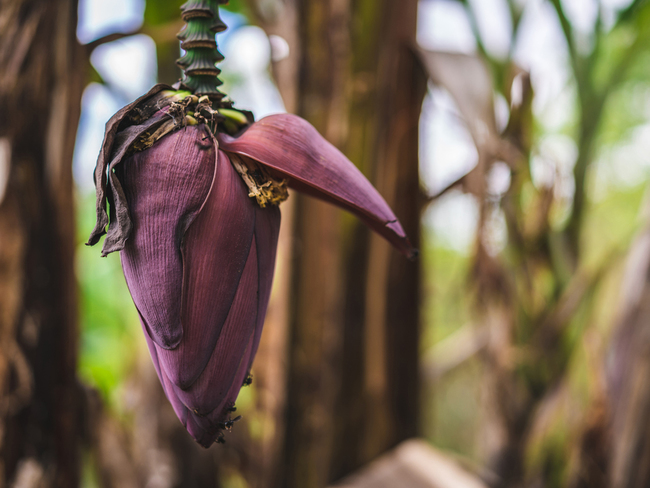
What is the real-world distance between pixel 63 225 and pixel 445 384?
1686 millimetres

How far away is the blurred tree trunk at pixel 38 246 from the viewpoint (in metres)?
0.47

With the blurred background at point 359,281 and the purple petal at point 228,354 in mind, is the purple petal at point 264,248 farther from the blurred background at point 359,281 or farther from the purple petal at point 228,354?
the blurred background at point 359,281

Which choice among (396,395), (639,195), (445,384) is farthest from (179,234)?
(639,195)

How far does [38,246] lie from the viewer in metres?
0.51

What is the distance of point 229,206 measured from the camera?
159 mm

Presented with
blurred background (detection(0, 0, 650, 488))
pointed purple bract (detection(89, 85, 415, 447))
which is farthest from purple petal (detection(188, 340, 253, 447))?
blurred background (detection(0, 0, 650, 488))

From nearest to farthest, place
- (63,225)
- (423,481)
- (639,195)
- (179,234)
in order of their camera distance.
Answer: (179,234)
(63,225)
(423,481)
(639,195)

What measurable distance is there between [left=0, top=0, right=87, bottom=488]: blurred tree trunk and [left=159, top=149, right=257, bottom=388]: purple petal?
42cm

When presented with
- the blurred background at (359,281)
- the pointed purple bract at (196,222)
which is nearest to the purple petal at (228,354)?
the pointed purple bract at (196,222)

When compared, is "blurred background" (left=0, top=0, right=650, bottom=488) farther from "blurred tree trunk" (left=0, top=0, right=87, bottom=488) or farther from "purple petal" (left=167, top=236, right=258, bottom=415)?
"purple petal" (left=167, top=236, right=258, bottom=415)

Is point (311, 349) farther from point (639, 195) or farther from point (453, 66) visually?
point (639, 195)

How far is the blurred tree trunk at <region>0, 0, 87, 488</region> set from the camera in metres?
0.47

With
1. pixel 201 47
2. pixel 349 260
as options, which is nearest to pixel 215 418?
pixel 201 47

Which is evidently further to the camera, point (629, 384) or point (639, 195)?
point (639, 195)
